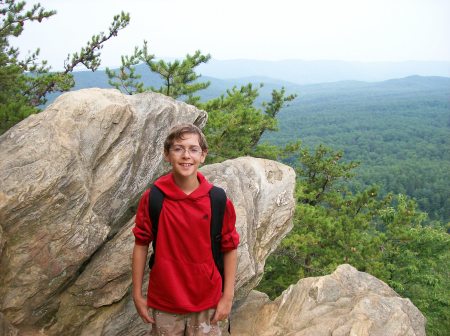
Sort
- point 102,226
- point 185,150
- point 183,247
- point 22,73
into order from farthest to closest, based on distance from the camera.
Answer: point 22,73 → point 102,226 → point 185,150 → point 183,247

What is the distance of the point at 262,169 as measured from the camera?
896 centimetres

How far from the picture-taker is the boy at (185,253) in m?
4.21

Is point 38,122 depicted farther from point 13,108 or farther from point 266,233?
point 266,233

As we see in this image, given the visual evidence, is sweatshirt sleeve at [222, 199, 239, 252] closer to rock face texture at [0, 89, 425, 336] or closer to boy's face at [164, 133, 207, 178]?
boy's face at [164, 133, 207, 178]

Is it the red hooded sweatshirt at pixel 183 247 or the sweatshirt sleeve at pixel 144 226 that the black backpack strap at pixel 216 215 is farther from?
the sweatshirt sleeve at pixel 144 226

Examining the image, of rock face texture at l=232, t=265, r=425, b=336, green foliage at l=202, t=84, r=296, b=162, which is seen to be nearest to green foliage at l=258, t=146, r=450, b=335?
green foliage at l=202, t=84, r=296, b=162

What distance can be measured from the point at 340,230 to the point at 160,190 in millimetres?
15294

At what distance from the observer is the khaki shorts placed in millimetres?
4426

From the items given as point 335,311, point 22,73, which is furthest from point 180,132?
point 22,73

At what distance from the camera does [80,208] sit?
20.4ft

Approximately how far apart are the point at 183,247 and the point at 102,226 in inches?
112

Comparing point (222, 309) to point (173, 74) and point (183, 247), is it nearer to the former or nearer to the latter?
point (183, 247)

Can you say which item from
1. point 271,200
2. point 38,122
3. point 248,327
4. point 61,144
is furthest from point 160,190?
point 248,327

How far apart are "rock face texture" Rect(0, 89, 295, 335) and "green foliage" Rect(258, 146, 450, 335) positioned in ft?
31.1
